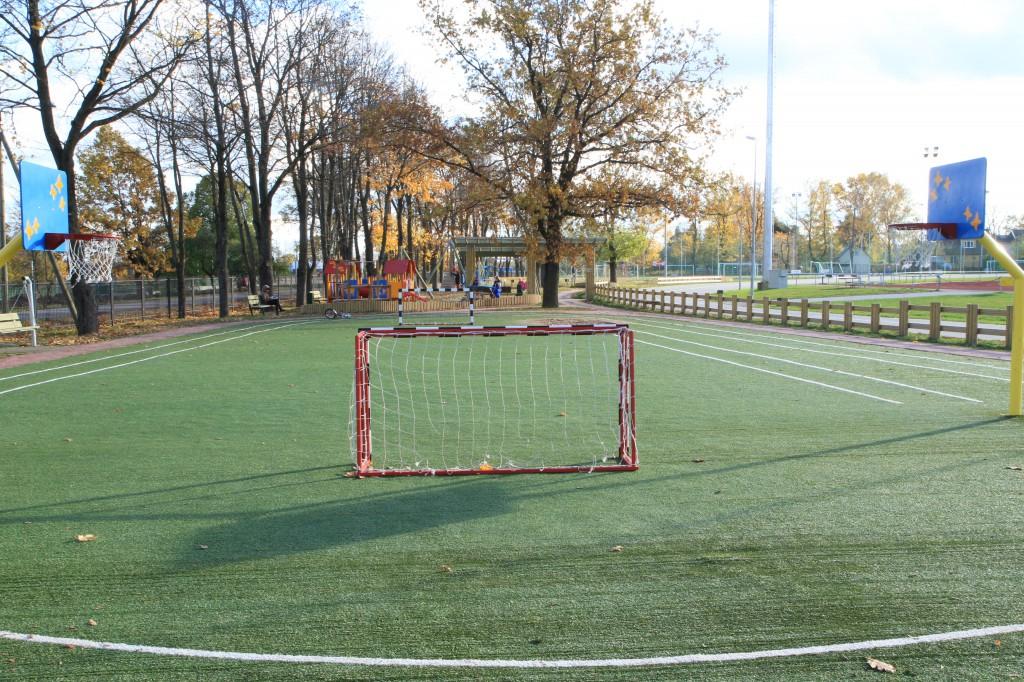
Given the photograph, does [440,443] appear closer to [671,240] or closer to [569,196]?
[569,196]

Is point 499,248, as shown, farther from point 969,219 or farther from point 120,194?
point 969,219

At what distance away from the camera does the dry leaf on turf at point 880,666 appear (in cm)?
401

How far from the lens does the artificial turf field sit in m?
4.31

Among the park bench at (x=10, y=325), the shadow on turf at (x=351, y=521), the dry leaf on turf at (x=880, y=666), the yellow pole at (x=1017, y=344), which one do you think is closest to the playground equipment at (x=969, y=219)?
the yellow pole at (x=1017, y=344)

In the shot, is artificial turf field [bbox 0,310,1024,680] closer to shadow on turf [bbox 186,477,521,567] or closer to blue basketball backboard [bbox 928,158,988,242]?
shadow on turf [bbox 186,477,521,567]

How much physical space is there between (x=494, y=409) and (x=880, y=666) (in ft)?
24.8

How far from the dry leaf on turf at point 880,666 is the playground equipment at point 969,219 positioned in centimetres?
Answer: 731

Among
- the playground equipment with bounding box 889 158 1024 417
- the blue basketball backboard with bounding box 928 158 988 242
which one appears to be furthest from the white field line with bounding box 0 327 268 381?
the blue basketball backboard with bounding box 928 158 988 242

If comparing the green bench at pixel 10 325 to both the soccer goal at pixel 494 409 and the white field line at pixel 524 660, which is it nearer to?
the soccer goal at pixel 494 409

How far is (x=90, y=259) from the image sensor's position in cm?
1414

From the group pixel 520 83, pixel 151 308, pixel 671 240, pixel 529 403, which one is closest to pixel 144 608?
pixel 529 403

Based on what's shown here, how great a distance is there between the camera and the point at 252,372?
15523 mm

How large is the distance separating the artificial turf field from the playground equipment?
101cm

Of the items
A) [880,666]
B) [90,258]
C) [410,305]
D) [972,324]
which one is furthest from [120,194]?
[880,666]
